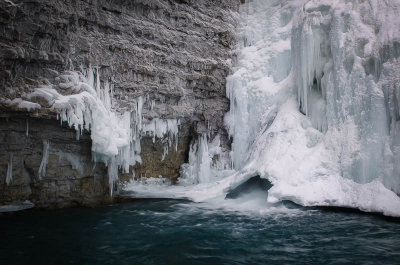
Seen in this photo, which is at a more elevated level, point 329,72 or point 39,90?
point 329,72

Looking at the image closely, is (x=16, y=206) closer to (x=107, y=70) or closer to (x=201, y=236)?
(x=107, y=70)

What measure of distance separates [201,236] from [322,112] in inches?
224

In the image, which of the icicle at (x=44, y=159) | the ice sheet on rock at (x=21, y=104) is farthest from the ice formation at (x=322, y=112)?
the ice sheet on rock at (x=21, y=104)

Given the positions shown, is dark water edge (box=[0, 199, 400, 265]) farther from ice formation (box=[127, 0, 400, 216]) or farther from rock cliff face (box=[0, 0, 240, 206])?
rock cliff face (box=[0, 0, 240, 206])

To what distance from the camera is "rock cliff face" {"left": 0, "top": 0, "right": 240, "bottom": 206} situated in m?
8.05

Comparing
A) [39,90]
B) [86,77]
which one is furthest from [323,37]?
[39,90]

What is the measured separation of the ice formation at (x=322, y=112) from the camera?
7.83 m

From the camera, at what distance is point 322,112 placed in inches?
376

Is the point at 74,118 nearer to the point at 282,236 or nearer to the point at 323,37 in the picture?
the point at 282,236

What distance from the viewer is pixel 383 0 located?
339 inches

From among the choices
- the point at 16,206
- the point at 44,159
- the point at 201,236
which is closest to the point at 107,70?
the point at 44,159

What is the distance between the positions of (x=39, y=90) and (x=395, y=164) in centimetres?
927

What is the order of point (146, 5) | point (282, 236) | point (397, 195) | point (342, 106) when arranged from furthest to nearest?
point (146, 5) < point (342, 106) < point (397, 195) < point (282, 236)

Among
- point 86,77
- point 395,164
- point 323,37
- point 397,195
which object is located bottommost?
point 397,195
